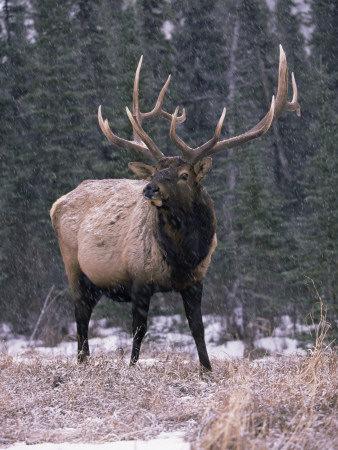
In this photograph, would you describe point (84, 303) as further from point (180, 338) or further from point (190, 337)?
point (190, 337)

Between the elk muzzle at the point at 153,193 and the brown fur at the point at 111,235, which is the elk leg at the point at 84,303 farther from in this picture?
the elk muzzle at the point at 153,193

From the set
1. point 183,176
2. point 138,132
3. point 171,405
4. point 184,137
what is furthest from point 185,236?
point 184,137

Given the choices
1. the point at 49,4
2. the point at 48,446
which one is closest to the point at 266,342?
the point at 49,4

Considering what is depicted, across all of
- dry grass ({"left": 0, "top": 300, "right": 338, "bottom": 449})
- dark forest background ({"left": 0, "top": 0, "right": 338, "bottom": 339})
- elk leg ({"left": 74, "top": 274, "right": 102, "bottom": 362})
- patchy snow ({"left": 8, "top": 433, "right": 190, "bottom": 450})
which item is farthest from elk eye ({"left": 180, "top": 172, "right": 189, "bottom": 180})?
dark forest background ({"left": 0, "top": 0, "right": 338, "bottom": 339})

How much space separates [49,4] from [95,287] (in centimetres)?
1462

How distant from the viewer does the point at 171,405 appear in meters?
4.12

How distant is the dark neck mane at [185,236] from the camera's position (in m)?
5.80

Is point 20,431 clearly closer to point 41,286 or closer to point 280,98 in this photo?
point 280,98

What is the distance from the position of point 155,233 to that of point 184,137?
1562 cm

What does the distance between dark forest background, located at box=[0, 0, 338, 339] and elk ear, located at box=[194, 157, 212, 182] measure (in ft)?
23.9

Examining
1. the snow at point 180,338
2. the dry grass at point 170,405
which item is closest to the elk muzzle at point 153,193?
the dry grass at point 170,405

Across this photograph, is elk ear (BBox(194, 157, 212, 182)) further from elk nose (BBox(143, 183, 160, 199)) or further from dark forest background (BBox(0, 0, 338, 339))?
dark forest background (BBox(0, 0, 338, 339))

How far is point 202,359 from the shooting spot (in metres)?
5.85

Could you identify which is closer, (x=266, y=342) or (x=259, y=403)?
(x=259, y=403)
